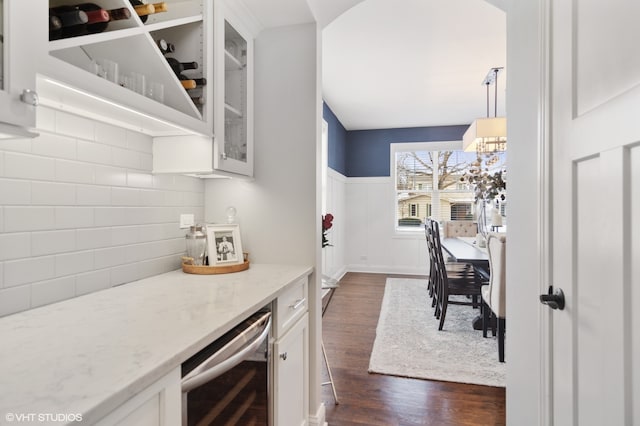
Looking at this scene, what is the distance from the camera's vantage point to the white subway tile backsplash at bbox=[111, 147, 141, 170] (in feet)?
4.91

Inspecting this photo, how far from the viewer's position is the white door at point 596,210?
0.88 metres

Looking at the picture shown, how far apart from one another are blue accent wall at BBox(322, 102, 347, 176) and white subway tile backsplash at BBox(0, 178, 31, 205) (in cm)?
428

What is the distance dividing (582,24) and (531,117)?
1.43 feet

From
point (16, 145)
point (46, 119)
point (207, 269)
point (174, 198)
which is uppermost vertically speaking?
point (46, 119)

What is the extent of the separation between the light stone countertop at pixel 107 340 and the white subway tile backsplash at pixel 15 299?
0.10 feet

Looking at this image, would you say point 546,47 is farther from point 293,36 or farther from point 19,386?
point 19,386

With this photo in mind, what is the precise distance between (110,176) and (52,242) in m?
0.36

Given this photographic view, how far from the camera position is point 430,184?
6762mm

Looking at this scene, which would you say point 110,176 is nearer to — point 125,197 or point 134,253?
point 125,197

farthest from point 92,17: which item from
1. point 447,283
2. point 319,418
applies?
point 447,283

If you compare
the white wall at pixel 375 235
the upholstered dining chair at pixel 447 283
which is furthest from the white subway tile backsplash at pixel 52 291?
the white wall at pixel 375 235

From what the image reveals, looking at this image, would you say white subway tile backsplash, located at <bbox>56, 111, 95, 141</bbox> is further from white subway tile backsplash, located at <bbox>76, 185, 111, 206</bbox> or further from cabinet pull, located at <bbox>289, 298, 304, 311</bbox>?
cabinet pull, located at <bbox>289, 298, 304, 311</bbox>

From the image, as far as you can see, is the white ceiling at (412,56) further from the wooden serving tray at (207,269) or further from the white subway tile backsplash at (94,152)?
the wooden serving tray at (207,269)

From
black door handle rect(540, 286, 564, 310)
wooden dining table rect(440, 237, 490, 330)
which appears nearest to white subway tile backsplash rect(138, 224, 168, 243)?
black door handle rect(540, 286, 564, 310)
